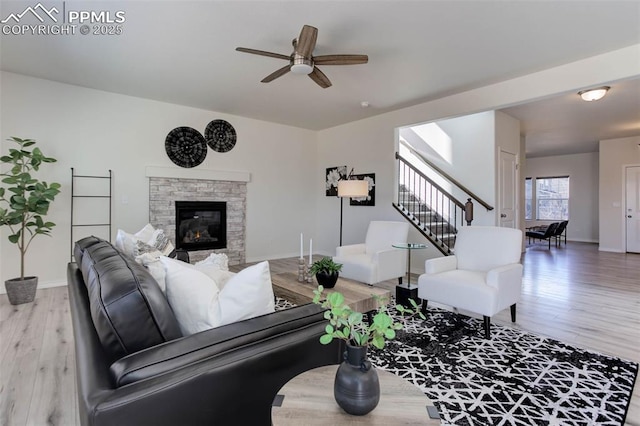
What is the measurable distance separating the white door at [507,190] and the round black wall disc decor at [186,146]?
5227 millimetres

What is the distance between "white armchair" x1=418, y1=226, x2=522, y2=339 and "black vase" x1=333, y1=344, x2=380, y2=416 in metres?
2.14

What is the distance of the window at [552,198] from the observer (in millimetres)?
9930

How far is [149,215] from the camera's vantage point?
16.5 feet

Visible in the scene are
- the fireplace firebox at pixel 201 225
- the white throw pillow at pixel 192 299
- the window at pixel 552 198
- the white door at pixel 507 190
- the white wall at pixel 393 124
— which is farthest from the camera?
the window at pixel 552 198

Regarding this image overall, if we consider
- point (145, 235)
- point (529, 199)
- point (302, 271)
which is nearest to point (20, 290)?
point (145, 235)

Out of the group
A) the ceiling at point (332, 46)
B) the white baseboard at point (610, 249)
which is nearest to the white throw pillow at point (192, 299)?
the ceiling at point (332, 46)

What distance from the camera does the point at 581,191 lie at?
9500 mm

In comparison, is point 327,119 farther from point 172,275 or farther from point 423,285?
point 172,275

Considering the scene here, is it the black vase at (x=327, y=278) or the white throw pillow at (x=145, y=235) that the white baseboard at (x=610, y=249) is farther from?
the white throw pillow at (x=145, y=235)

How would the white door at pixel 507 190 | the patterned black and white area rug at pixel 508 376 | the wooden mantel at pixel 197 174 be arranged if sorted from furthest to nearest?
1. the white door at pixel 507 190
2. the wooden mantel at pixel 197 174
3. the patterned black and white area rug at pixel 508 376

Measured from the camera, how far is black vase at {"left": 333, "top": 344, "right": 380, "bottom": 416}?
0.96 m

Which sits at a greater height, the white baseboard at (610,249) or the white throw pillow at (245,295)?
the white throw pillow at (245,295)

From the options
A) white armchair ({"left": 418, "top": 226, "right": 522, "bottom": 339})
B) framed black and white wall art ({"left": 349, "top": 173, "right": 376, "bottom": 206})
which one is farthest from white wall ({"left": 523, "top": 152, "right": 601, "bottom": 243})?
white armchair ({"left": 418, "top": 226, "right": 522, "bottom": 339})

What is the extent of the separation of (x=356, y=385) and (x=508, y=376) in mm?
1742
